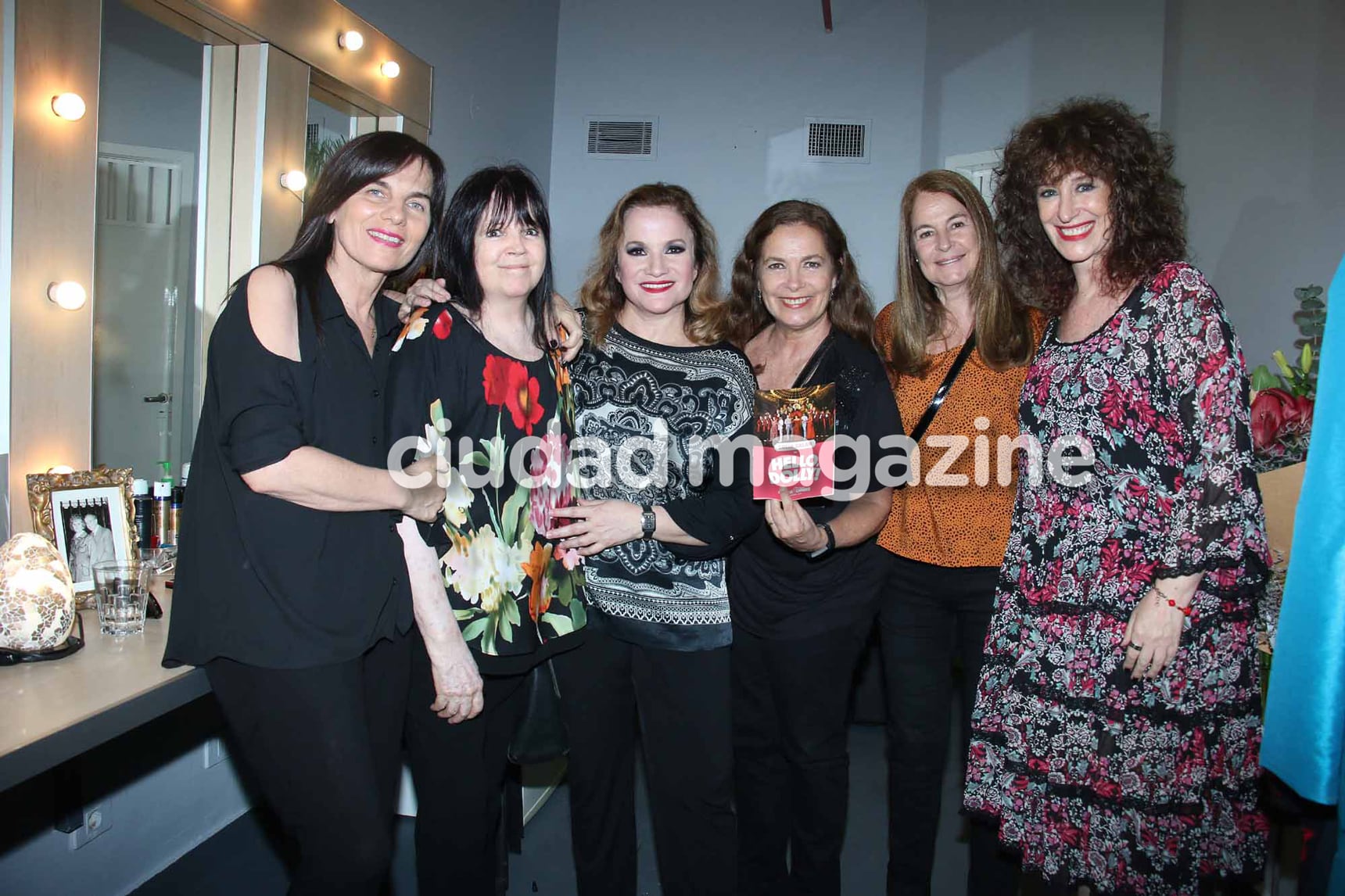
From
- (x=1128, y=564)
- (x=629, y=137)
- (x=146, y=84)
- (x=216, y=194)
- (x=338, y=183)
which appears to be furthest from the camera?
(x=629, y=137)

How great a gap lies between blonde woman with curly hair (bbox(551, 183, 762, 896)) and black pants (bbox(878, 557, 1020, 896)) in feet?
1.55

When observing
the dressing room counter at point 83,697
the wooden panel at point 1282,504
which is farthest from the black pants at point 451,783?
the wooden panel at point 1282,504

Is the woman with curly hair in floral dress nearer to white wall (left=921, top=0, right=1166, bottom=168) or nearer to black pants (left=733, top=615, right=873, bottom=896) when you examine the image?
black pants (left=733, top=615, right=873, bottom=896)

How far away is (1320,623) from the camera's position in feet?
3.40

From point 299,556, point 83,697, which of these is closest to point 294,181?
point 299,556

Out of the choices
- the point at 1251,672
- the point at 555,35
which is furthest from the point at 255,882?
the point at 555,35

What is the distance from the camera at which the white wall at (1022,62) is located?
424cm

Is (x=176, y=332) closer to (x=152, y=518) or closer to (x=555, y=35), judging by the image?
(x=152, y=518)

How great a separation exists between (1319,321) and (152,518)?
311 centimetres

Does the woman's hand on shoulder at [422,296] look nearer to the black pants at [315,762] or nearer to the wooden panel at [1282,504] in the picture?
the black pants at [315,762]

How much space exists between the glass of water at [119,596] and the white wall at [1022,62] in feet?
13.9

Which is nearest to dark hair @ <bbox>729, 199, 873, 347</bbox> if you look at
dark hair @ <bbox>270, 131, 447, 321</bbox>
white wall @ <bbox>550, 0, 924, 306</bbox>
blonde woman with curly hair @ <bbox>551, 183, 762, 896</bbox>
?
blonde woman with curly hair @ <bbox>551, 183, 762, 896</bbox>

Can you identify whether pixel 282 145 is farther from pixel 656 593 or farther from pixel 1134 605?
pixel 1134 605

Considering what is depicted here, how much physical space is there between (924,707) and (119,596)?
5.65 feet
